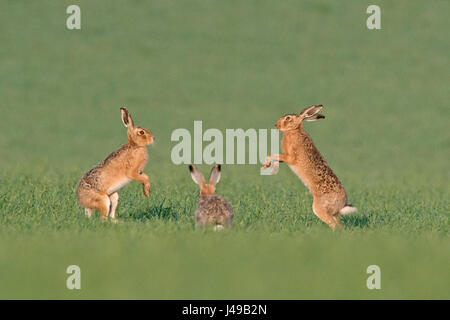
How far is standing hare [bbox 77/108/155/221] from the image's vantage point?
13.5 meters

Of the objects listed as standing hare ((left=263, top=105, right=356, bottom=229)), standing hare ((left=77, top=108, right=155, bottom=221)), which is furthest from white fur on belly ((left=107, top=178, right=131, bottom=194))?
standing hare ((left=263, top=105, right=356, bottom=229))

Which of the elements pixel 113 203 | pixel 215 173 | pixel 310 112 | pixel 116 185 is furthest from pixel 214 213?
pixel 310 112

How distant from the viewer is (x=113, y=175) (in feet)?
44.7

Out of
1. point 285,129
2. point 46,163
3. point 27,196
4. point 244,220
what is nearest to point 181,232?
point 244,220

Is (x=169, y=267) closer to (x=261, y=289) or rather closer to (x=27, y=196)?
(x=261, y=289)

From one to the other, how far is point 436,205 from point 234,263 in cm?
695

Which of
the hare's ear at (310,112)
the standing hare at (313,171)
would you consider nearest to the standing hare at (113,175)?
the standing hare at (313,171)

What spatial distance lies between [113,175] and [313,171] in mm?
2949

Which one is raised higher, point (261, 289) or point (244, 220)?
point (244, 220)

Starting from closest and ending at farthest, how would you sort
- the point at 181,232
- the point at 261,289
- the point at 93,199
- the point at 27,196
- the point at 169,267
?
1. the point at 261,289
2. the point at 169,267
3. the point at 181,232
4. the point at 93,199
5. the point at 27,196

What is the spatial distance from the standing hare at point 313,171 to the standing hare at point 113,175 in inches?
73.7

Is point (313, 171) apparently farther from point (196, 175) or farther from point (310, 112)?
point (196, 175)

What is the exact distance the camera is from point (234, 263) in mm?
10242

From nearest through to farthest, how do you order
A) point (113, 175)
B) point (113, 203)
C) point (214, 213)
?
point (214, 213) → point (113, 175) → point (113, 203)
